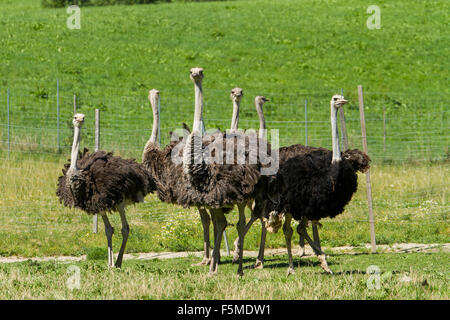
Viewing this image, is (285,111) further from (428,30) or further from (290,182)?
(290,182)

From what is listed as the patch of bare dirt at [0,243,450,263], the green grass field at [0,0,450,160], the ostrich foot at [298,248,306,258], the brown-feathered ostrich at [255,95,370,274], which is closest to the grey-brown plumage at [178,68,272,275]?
the brown-feathered ostrich at [255,95,370,274]

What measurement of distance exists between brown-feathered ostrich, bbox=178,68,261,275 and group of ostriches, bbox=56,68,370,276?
1cm

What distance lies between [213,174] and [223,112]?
60.1ft

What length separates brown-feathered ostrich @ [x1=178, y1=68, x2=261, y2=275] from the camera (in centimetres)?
954

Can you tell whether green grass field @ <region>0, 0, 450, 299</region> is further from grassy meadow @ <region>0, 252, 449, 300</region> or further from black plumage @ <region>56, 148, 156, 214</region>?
black plumage @ <region>56, 148, 156, 214</region>

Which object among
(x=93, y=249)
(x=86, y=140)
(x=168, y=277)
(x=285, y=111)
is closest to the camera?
(x=168, y=277)

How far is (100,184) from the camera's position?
35.6 ft

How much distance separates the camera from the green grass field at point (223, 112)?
8969mm

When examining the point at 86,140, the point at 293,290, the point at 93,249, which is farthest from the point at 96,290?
the point at 86,140

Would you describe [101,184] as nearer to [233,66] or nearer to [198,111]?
[198,111]

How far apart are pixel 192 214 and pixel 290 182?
510 cm

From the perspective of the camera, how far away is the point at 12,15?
44.3m

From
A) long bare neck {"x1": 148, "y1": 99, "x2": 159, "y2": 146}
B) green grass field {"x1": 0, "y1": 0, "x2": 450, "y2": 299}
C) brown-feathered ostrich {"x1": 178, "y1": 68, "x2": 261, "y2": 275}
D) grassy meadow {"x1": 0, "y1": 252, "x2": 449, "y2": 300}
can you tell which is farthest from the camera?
long bare neck {"x1": 148, "y1": 99, "x2": 159, "y2": 146}
